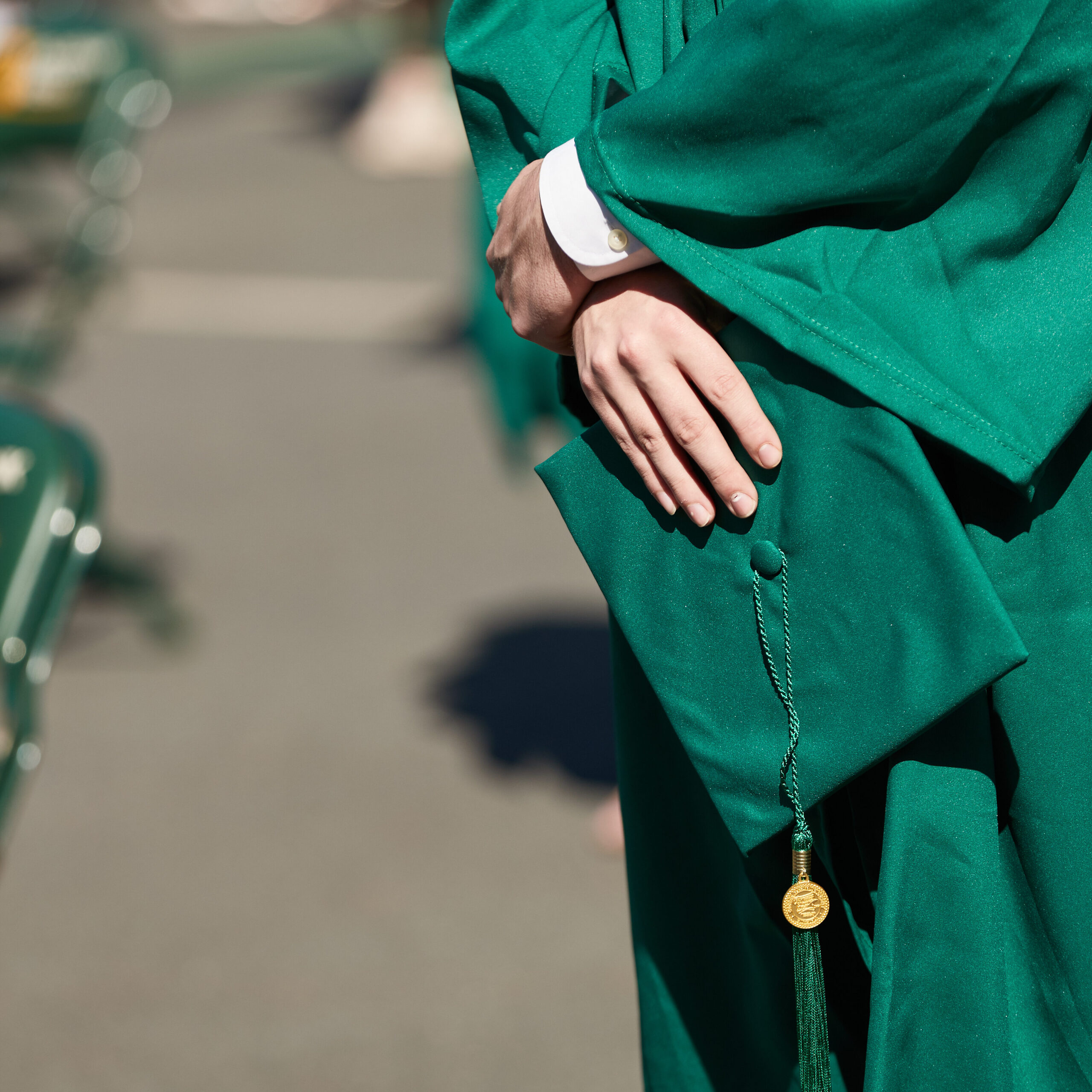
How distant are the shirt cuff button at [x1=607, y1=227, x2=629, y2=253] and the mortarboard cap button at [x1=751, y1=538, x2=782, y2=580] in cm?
21

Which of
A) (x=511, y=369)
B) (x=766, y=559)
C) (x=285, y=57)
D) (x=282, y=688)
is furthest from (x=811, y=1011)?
(x=285, y=57)

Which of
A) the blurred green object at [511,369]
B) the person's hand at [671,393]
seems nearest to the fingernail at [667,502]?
the person's hand at [671,393]

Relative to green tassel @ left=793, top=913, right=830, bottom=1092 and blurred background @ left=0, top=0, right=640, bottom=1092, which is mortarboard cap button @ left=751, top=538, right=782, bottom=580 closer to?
green tassel @ left=793, top=913, right=830, bottom=1092

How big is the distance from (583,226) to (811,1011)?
55cm

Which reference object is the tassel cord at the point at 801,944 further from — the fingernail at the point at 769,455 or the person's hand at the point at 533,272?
the person's hand at the point at 533,272

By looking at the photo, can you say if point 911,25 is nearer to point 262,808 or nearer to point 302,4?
point 262,808

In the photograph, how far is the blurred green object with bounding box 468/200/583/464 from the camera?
7.66 feet

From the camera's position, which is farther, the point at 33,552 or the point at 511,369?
the point at 511,369

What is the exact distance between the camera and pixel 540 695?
2805mm

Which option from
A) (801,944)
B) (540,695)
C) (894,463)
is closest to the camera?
(894,463)

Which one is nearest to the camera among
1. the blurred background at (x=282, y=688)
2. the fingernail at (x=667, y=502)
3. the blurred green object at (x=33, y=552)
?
the fingernail at (x=667, y=502)

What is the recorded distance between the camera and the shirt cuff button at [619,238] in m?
0.89

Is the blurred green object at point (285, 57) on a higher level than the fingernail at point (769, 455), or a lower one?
higher

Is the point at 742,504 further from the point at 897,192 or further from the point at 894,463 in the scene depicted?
the point at 897,192
